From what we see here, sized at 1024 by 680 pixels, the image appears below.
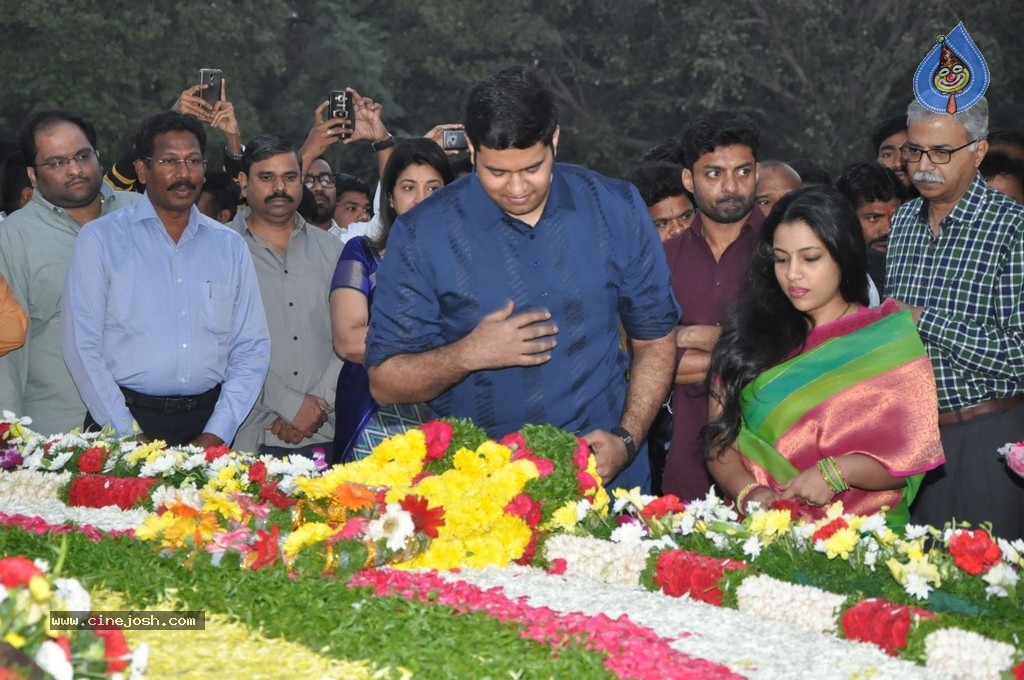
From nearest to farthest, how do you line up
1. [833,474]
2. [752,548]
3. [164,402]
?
[752,548] → [833,474] → [164,402]

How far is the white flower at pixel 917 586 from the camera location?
9.46 ft

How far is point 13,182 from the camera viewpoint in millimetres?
6680

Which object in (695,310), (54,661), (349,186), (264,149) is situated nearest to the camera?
(54,661)

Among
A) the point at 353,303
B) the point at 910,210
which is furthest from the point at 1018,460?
the point at 353,303

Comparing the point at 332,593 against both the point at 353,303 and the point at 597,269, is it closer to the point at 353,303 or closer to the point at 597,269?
the point at 597,269

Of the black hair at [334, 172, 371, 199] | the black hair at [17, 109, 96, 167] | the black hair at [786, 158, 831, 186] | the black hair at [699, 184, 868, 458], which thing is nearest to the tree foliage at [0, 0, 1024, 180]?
the black hair at [334, 172, 371, 199]

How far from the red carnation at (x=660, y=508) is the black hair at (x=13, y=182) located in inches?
176

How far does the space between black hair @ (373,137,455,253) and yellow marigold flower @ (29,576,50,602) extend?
338 centimetres

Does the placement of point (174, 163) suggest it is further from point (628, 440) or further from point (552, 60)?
point (552, 60)

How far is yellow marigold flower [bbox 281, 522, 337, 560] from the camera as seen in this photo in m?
3.06

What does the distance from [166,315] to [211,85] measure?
8.37 feet

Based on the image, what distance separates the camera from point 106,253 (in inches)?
194

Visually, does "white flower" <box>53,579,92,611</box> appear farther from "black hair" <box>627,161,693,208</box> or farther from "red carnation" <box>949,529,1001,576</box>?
"black hair" <box>627,161,693,208</box>

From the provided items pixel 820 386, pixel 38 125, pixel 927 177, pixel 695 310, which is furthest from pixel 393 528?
pixel 38 125
